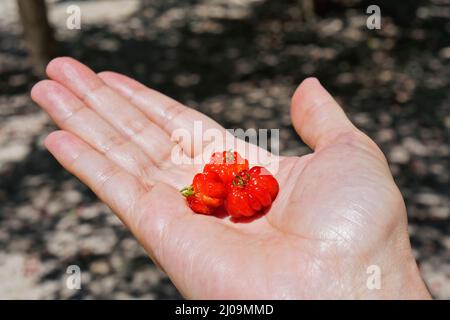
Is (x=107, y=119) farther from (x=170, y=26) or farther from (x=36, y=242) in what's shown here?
(x=170, y=26)

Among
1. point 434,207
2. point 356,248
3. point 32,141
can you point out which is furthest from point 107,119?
point 434,207

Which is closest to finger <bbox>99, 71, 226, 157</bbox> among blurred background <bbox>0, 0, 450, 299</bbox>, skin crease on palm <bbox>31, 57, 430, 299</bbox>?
skin crease on palm <bbox>31, 57, 430, 299</bbox>

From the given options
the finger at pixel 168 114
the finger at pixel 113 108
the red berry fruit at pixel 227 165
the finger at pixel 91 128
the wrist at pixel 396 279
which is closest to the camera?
the wrist at pixel 396 279

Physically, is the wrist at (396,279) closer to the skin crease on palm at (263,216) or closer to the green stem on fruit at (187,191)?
the skin crease on palm at (263,216)

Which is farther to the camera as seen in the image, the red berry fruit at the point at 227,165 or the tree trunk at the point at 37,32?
the tree trunk at the point at 37,32

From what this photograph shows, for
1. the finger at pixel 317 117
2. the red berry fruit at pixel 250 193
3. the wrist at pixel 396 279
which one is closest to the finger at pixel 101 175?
the red berry fruit at pixel 250 193

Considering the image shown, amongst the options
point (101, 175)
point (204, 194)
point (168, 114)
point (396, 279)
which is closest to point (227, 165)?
point (204, 194)
